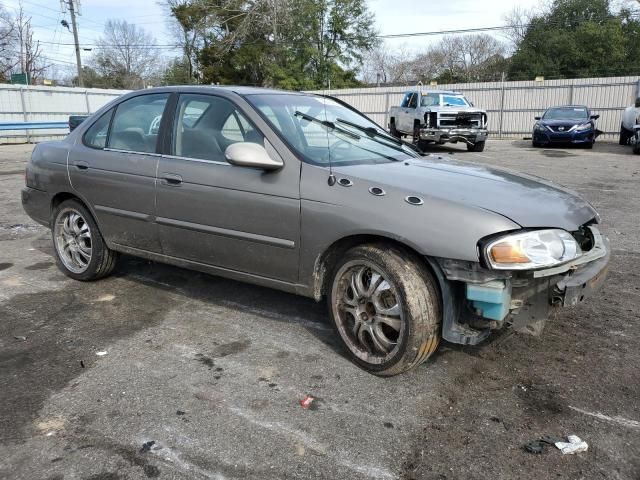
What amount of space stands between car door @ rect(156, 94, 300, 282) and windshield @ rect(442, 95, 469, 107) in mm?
15578

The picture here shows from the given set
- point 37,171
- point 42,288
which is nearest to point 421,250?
point 42,288

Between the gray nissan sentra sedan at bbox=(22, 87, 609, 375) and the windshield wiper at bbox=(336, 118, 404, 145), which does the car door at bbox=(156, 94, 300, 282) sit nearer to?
the gray nissan sentra sedan at bbox=(22, 87, 609, 375)

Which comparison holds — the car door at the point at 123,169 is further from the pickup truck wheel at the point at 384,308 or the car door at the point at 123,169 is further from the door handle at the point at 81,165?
the pickup truck wheel at the point at 384,308

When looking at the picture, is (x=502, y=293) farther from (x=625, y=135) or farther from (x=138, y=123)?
(x=625, y=135)

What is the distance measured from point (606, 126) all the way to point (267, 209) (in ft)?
82.0

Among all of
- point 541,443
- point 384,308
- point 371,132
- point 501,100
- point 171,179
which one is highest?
point 501,100

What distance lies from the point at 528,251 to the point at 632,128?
1835 cm

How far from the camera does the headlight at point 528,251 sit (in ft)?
9.16

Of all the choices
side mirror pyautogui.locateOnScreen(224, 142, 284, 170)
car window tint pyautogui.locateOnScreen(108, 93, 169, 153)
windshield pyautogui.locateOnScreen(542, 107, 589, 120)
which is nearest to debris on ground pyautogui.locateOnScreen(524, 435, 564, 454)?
side mirror pyautogui.locateOnScreen(224, 142, 284, 170)

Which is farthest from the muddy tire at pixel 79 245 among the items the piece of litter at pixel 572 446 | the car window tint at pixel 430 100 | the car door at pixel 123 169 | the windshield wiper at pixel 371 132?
the car window tint at pixel 430 100

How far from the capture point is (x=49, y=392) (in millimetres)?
3109

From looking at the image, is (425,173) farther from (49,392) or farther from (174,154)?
(49,392)

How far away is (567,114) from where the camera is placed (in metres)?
19.4

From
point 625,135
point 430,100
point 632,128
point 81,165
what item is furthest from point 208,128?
point 625,135
